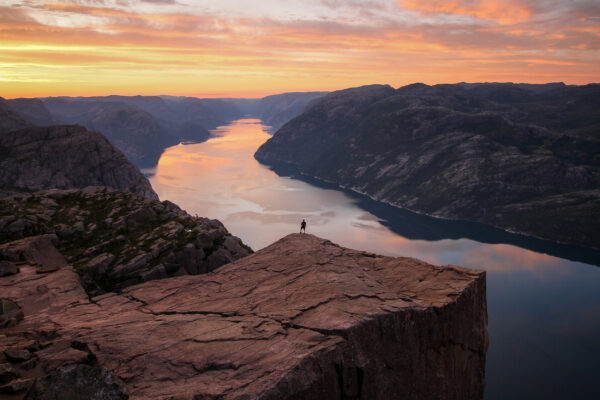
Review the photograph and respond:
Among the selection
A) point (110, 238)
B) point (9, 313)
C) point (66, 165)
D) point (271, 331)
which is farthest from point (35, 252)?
point (66, 165)

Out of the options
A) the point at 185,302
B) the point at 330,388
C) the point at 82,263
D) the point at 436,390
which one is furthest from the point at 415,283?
the point at 82,263

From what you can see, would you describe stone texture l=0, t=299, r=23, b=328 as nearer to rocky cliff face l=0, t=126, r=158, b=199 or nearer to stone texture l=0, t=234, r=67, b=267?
stone texture l=0, t=234, r=67, b=267

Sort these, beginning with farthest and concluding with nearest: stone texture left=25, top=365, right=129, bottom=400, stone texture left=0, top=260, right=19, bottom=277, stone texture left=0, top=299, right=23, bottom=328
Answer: stone texture left=0, top=260, right=19, bottom=277 → stone texture left=0, top=299, right=23, bottom=328 → stone texture left=25, top=365, right=129, bottom=400

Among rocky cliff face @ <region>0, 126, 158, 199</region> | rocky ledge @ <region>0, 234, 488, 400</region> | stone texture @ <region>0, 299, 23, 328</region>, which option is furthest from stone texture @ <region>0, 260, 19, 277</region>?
rocky cliff face @ <region>0, 126, 158, 199</region>

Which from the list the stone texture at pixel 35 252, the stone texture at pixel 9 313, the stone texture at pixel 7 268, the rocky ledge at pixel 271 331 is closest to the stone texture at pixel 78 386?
the rocky ledge at pixel 271 331

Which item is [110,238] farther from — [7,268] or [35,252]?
[7,268]

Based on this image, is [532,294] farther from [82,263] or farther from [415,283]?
[82,263]
